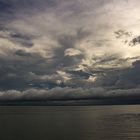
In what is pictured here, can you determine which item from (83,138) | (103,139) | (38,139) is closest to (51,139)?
(38,139)

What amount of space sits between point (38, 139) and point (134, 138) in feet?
98.0

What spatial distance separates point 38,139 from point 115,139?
2391 cm

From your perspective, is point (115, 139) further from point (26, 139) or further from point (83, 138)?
point (26, 139)

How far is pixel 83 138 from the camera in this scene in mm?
90750

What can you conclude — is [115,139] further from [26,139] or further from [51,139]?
[26,139]

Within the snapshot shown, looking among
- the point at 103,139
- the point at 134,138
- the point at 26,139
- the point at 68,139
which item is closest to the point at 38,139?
the point at 26,139

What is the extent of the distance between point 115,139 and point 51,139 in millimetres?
19827

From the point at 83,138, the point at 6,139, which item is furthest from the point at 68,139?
the point at 6,139

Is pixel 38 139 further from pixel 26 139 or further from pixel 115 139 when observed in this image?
pixel 115 139

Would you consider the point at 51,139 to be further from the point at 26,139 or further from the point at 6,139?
the point at 6,139

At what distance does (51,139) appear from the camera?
87750 millimetres

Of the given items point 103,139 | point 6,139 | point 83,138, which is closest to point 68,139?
point 83,138

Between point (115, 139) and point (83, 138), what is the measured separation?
10071 millimetres

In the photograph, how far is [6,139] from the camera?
91.7 metres
